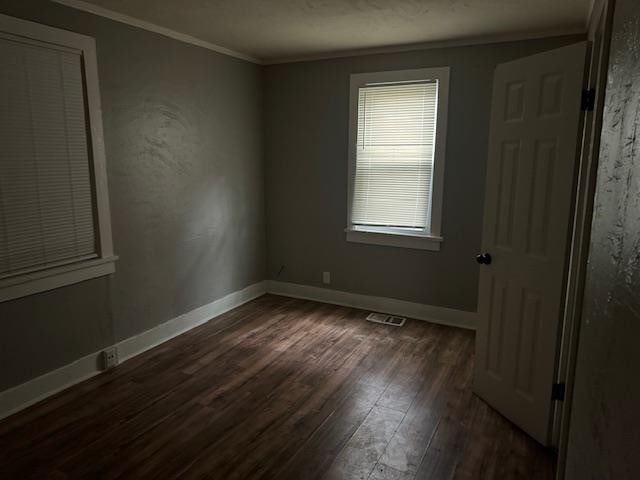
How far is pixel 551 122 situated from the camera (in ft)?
6.89

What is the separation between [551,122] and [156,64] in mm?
2764

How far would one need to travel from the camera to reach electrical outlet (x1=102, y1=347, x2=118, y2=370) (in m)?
3.04

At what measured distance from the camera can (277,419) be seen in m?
2.51

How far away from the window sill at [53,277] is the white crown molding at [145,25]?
1.63 m

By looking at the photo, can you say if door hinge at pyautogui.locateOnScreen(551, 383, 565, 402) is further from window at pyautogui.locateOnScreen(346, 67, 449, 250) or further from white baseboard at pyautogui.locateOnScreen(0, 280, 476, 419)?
window at pyautogui.locateOnScreen(346, 67, 449, 250)

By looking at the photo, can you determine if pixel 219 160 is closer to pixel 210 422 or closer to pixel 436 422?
pixel 210 422

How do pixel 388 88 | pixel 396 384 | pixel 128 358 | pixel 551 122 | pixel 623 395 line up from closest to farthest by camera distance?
pixel 623 395 → pixel 551 122 → pixel 396 384 → pixel 128 358 → pixel 388 88

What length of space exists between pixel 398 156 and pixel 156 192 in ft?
6.97

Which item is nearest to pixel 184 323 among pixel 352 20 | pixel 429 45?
pixel 352 20

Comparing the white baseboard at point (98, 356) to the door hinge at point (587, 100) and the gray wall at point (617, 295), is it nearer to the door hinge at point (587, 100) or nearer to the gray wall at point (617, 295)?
the gray wall at point (617, 295)

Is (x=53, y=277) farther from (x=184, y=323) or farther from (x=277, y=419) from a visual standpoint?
(x=277, y=419)

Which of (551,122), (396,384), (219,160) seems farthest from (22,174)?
(551,122)

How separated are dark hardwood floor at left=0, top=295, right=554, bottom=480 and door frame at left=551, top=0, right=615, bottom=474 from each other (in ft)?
1.71

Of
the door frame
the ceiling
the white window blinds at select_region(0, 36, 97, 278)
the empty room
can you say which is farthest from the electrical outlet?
the door frame
